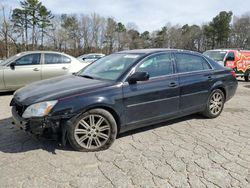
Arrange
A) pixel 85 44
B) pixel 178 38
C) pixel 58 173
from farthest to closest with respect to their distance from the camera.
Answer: pixel 178 38
pixel 85 44
pixel 58 173

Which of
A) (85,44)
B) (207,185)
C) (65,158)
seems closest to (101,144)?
(65,158)

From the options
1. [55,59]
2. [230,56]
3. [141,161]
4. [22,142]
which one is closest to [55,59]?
[55,59]

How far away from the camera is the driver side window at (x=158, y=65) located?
12.9 ft

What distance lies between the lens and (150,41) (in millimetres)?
63938

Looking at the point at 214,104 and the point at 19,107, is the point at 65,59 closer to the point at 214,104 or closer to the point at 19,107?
the point at 19,107

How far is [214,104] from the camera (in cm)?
504

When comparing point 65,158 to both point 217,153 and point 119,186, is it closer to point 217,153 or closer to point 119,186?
point 119,186

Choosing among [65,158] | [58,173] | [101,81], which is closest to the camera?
[58,173]

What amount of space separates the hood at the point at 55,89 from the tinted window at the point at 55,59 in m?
4.08

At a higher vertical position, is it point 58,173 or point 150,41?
point 150,41

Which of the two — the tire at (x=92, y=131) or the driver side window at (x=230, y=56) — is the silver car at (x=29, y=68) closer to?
the tire at (x=92, y=131)

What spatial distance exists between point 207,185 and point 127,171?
931 millimetres

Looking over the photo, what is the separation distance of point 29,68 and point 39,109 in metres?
4.74

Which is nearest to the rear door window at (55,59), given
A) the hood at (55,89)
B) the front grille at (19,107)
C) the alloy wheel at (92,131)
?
the hood at (55,89)
